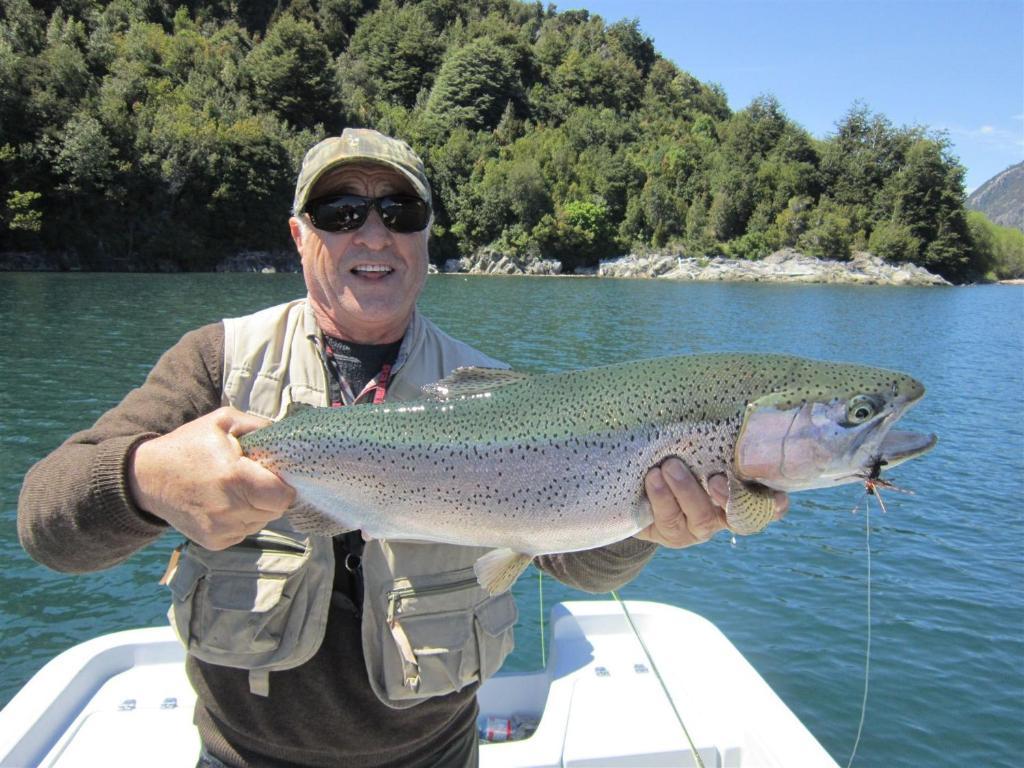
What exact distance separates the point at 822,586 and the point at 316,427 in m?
8.95

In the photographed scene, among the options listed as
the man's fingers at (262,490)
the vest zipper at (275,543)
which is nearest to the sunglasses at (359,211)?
the man's fingers at (262,490)

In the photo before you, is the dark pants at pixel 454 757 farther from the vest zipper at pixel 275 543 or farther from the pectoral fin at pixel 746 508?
the pectoral fin at pixel 746 508

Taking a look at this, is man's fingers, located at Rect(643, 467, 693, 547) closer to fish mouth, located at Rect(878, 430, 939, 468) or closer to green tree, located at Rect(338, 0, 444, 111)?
fish mouth, located at Rect(878, 430, 939, 468)

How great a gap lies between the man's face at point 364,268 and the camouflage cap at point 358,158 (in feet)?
0.13

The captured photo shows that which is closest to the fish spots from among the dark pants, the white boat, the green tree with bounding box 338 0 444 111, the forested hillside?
the dark pants

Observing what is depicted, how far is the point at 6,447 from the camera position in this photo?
42.2ft

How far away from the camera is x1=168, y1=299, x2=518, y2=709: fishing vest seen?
93.3 inches

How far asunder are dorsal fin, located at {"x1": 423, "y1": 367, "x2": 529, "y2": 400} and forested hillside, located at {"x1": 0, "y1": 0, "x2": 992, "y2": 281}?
63.7m

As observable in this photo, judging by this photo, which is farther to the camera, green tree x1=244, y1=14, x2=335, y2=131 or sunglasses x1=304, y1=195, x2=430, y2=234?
green tree x1=244, y1=14, x2=335, y2=131

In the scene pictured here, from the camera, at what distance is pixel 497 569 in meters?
2.55

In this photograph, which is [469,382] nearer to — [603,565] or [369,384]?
[369,384]

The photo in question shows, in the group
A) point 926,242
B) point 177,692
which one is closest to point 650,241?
point 926,242

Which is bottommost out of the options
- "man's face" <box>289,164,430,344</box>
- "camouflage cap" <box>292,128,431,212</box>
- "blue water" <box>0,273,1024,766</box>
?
"blue water" <box>0,273,1024,766</box>

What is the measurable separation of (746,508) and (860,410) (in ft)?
1.79
